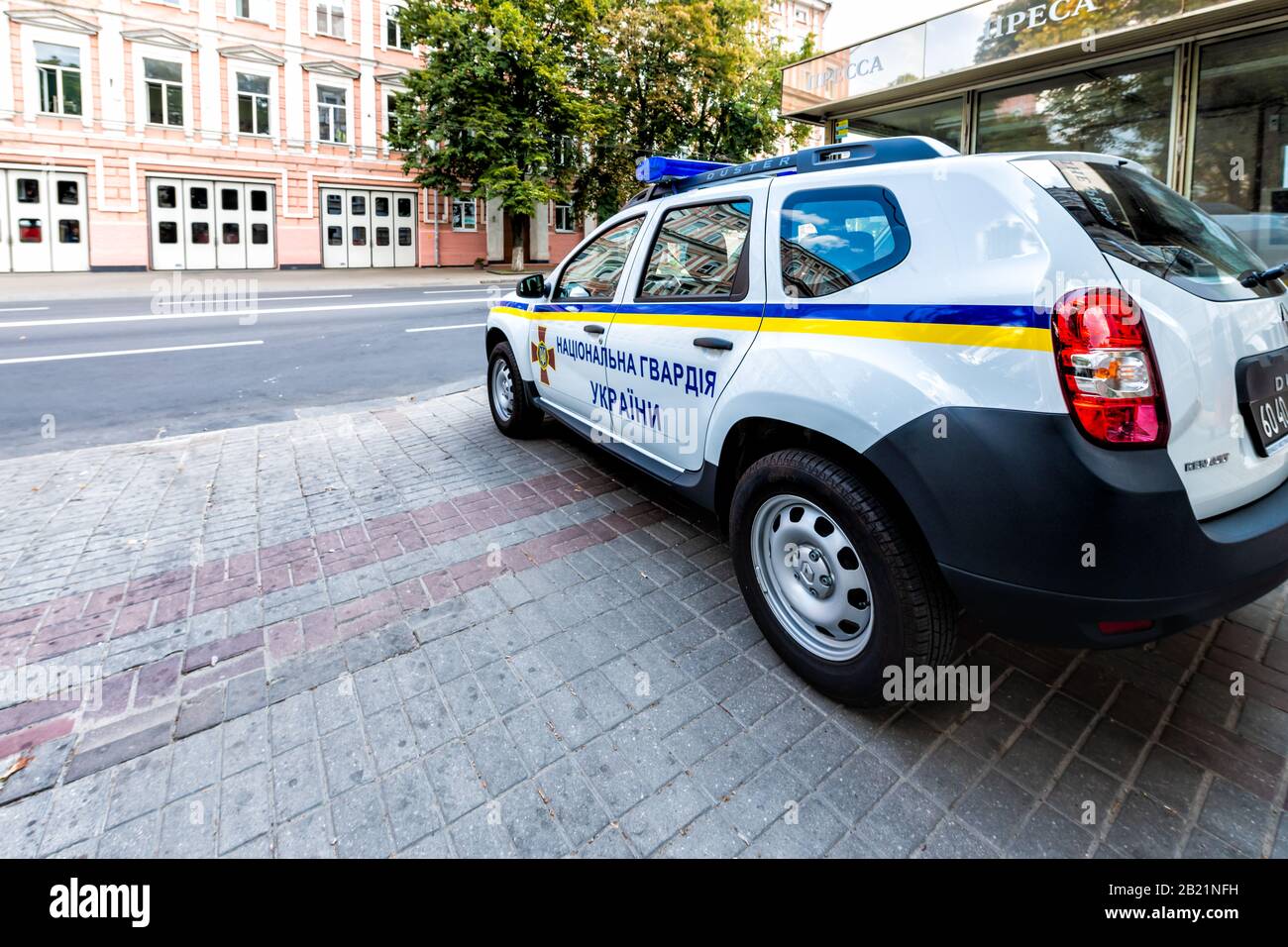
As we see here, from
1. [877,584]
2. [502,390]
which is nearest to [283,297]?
[502,390]

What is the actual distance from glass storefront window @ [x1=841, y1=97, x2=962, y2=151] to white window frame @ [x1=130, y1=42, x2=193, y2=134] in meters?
28.0

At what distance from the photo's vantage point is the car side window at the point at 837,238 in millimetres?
2414

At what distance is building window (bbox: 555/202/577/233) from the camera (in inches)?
1494

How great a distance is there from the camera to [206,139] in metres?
28.0

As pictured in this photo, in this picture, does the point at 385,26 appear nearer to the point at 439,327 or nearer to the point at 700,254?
the point at 439,327

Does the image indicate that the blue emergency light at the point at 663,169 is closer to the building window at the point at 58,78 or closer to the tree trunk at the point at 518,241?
the tree trunk at the point at 518,241

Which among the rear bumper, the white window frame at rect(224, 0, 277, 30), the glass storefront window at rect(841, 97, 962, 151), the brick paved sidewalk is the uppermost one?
the white window frame at rect(224, 0, 277, 30)

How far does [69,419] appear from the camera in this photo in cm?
716

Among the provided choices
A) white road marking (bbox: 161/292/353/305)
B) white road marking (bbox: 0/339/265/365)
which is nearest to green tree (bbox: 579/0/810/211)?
white road marking (bbox: 161/292/353/305)

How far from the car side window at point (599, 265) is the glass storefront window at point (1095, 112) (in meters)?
6.00

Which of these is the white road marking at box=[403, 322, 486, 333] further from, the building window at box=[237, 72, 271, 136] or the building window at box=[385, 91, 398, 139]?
the building window at box=[385, 91, 398, 139]

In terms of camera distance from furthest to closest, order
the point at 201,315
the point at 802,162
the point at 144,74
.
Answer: the point at 144,74
the point at 201,315
the point at 802,162

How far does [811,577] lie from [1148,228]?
5.07 ft
